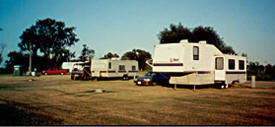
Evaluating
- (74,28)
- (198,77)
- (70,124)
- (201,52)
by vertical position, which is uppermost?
(74,28)

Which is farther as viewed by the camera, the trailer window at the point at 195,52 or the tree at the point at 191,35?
the tree at the point at 191,35

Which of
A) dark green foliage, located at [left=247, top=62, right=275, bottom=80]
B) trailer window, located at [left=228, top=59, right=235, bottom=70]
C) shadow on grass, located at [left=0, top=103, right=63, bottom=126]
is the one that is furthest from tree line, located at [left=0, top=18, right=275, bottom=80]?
shadow on grass, located at [left=0, top=103, right=63, bottom=126]

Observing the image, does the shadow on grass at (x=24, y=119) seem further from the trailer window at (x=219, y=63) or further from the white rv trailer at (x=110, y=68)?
the white rv trailer at (x=110, y=68)

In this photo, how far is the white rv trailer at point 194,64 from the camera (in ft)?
52.0

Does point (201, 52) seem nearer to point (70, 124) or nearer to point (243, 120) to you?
point (243, 120)

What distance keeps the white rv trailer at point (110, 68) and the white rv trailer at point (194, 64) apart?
413 inches

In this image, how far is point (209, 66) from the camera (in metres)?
16.9

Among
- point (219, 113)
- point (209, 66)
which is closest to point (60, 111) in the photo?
point (219, 113)

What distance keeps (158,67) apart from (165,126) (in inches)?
430

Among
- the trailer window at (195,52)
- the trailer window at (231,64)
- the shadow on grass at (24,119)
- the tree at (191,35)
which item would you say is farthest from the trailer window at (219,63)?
the tree at (191,35)

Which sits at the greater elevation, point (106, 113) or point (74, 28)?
point (74, 28)

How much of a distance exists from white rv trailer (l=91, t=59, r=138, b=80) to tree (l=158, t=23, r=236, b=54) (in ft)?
62.6

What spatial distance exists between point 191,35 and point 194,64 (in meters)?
30.6

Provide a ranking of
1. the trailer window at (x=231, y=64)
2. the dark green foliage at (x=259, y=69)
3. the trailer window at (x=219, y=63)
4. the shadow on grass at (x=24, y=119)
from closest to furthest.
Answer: the shadow on grass at (x=24, y=119)
the trailer window at (x=219, y=63)
the trailer window at (x=231, y=64)
the dark green foliage at (x=259, y=69)
